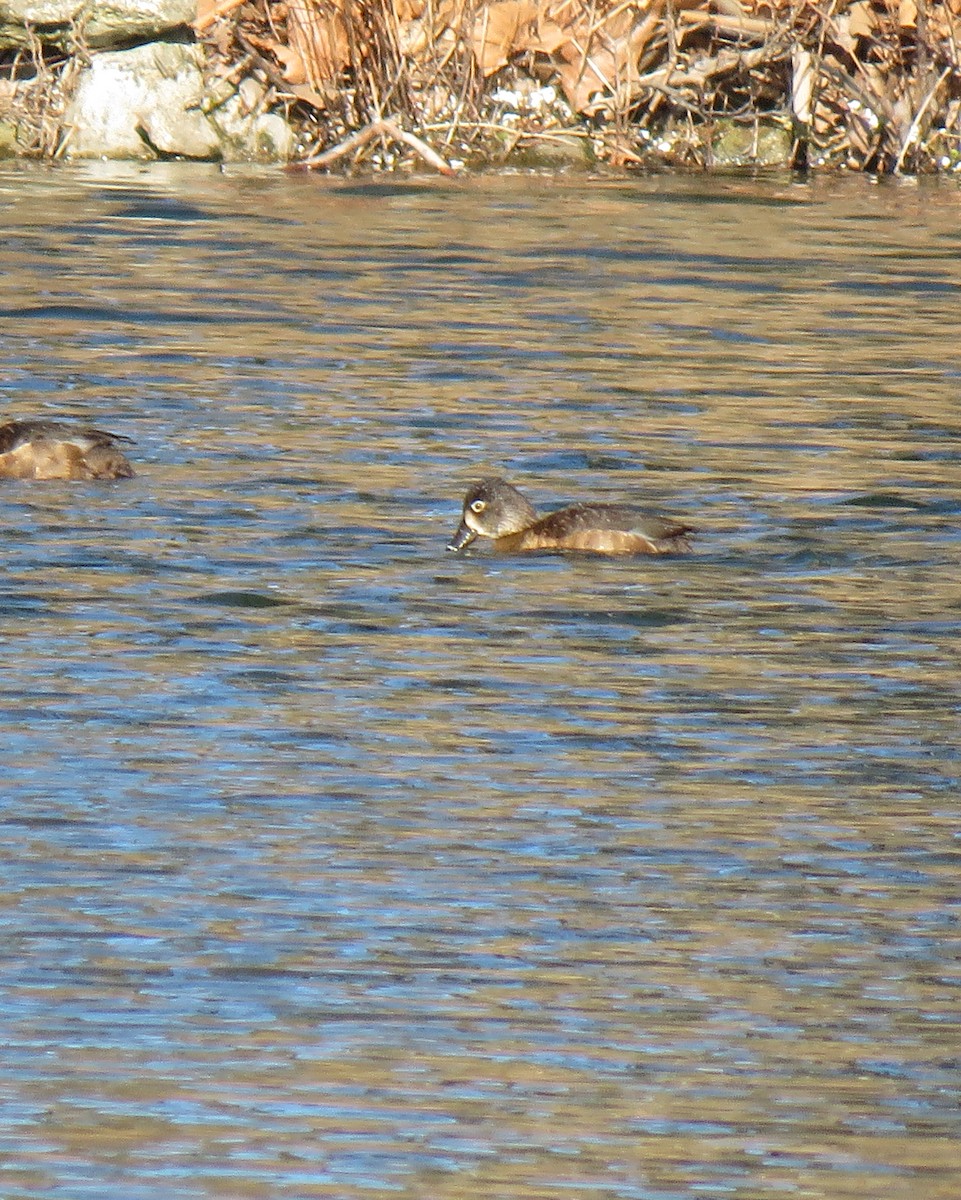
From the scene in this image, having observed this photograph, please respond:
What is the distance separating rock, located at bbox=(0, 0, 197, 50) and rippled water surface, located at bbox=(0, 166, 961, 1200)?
836 centimetres

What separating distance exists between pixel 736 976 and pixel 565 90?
17740 millimetres

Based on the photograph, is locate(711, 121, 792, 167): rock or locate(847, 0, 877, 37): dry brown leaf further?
locate(711, 121, 792, 167): rock

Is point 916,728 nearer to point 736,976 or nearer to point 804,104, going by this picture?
point 736,976

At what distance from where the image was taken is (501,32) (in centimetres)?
2164

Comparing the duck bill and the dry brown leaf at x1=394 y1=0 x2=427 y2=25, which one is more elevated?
the dry brown leaf at x1=394 y1=0 x2=427 y2=25

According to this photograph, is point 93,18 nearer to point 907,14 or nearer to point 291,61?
point 291,61

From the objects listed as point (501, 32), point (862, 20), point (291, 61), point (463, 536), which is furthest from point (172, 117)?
point (463, 536)

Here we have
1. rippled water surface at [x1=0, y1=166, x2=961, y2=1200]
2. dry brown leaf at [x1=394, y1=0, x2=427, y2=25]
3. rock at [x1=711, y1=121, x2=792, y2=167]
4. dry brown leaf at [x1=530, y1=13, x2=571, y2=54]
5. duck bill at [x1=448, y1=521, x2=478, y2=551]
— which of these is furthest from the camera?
rock at [x1=711, y1=121, x2=792, y2=167]

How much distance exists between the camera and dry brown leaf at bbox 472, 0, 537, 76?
21469 mm

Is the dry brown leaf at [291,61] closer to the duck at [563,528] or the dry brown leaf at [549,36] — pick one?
the dry brown leaf at [549,36]

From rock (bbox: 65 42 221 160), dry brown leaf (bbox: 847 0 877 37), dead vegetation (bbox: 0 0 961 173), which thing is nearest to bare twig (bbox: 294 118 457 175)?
dead vegetation (bbox: 0 0 961 173)

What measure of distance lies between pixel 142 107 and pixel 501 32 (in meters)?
3.10

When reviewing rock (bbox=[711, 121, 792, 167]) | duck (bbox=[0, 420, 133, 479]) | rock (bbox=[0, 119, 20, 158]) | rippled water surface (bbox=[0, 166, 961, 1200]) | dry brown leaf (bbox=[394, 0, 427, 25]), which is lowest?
rippled water surface (bbox=[0, 166, 961, 1200])

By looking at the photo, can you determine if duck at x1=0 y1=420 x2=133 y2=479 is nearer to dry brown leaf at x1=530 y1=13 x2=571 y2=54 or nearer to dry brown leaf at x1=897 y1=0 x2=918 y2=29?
dry brown leaf at x1=530 y1=13 x2=571 y2=54
